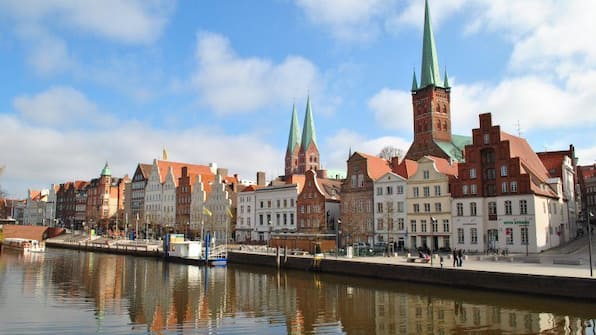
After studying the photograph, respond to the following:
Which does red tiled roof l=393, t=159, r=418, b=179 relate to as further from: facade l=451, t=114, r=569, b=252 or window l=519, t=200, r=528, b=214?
window l=519, t=200, r=528, b=214

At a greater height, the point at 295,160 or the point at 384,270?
the point at 295,160

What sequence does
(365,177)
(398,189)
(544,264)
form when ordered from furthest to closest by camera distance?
(365,177) → (398,189) → (544,264)

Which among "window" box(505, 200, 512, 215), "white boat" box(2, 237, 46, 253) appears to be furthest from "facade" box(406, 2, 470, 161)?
"white boat" box(2, 237, 46, 253)

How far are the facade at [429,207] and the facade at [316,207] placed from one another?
1444 cm

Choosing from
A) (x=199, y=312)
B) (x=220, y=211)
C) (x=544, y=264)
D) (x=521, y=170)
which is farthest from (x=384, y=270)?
(x=220, y=211)

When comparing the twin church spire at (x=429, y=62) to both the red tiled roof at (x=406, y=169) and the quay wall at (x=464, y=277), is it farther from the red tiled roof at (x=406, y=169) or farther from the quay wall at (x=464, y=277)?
the quay wall at (x=464, y=277)

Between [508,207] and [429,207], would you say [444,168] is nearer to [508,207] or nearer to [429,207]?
[429,207]

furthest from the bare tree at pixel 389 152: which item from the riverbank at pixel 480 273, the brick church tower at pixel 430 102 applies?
the riverbank at pixel 480 273

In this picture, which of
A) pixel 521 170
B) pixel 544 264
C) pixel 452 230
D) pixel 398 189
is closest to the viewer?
pixel 544 264

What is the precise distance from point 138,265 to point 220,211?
37721 mm

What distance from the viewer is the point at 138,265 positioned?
2456 inches

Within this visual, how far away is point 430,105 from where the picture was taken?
105m

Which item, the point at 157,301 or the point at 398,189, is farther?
the point at 398,189

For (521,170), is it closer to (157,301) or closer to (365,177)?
(365,177)
